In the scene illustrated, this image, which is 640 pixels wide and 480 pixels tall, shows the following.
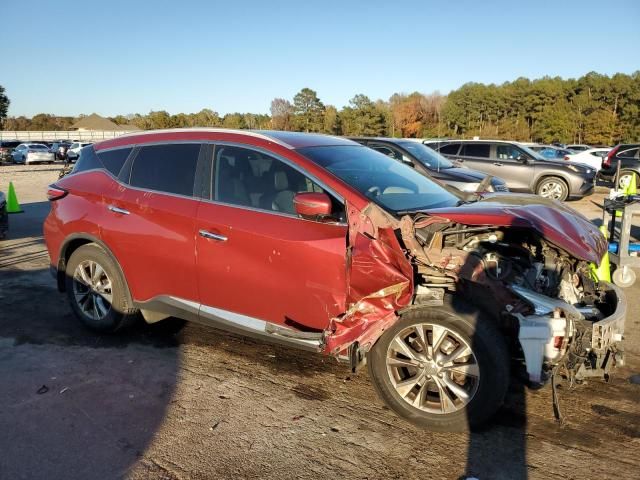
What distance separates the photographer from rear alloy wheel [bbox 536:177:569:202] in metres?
15.4

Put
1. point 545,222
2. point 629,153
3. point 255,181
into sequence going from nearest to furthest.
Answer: point 545,222 < point 255,181 < point 629,153

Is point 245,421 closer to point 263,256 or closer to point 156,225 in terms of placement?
point 263,256

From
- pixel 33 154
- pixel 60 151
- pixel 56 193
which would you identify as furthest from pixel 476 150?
pixel 60 151

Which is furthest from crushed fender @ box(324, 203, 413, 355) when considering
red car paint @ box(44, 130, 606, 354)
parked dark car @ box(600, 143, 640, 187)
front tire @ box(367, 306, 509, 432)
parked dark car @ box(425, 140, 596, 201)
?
parked dark car @ box(600, 143, 640, 187)

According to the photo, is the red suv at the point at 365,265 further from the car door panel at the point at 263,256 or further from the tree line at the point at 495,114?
the tree line at the point at 495,114

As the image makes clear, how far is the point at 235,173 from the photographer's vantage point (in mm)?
4109

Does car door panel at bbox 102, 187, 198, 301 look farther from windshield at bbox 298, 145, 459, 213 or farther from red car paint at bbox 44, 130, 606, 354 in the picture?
windshield at bbox 298, 145, 459, 213

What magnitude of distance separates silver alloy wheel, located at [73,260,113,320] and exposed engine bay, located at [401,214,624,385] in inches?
114

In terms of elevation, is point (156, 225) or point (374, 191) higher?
point (374, 191)

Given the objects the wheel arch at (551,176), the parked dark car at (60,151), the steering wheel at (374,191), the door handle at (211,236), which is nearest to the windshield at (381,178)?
the steering wheel at (374,191)

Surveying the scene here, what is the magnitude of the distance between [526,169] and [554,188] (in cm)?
98

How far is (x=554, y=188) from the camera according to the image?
1545 centimetres

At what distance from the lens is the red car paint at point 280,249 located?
336 centimetres

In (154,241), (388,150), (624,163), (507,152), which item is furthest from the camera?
(624,163)
